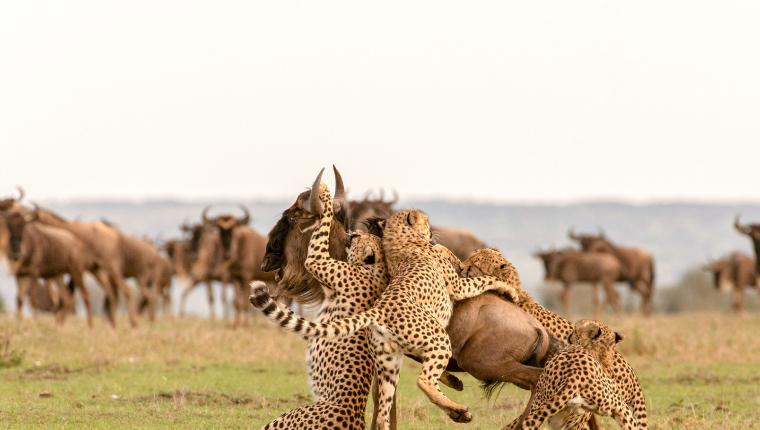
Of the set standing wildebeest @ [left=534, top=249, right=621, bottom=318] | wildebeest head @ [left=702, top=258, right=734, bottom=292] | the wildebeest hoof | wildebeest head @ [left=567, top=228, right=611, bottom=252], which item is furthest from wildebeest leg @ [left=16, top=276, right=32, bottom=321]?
wildebeest head @ [left=702, top=258, right=734, bottom=292]

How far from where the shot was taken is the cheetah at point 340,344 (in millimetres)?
8016

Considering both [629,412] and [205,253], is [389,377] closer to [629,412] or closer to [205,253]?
[629,412]

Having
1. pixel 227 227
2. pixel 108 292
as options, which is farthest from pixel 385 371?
pixel 227 227

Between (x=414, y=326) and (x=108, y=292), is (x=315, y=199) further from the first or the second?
(x=108, y=292)

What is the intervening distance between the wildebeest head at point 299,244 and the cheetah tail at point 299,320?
1.29 m

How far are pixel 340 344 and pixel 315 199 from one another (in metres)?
1.03

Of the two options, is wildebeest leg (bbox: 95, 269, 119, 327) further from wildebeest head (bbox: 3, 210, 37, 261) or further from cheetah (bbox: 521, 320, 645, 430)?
cheetah (bbox: 521, 320, 645, 430)

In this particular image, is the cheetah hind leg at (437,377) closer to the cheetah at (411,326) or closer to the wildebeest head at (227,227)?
the cheetah at (411,326)

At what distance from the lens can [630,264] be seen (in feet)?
128

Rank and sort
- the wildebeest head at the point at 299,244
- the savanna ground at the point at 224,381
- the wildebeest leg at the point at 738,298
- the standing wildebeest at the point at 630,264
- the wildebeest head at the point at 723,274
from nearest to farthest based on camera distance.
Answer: the wildebeest head at the point at 299,244
the savanna ground at the point at 224,381
the standing wildebeest at the point at 630,264
the wildebeest leg at the point at 738,298
the wildebeest head at the point at 723,274

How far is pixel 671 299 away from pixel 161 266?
37.9m

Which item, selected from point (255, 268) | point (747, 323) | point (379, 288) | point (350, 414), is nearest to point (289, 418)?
point (350, 414)

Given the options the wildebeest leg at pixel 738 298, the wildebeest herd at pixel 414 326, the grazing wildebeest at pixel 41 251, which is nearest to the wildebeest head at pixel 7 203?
the grazing wildebeest at pixel 41 251

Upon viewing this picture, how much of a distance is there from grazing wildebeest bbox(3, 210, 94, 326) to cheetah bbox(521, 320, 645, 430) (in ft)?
49.3
